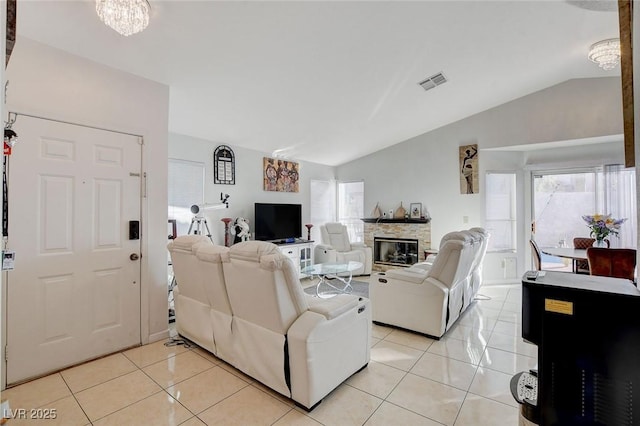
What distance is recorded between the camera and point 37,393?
2301 millimetres

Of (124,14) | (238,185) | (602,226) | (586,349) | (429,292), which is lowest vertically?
(429,292)

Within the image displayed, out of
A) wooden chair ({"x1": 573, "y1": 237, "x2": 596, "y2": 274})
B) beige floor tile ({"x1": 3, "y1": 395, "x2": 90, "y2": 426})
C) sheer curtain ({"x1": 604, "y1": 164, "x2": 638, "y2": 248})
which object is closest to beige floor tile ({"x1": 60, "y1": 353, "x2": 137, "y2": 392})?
beige floor tile ({"x1": 3, "y1": 395, "x2": 90, "y2": 426})

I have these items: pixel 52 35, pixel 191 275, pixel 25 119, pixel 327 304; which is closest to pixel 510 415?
pixel 327 304

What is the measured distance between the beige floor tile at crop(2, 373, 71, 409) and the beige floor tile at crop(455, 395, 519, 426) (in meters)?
2.87

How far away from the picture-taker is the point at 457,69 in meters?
3.82

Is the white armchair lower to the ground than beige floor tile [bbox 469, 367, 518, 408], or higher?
higher

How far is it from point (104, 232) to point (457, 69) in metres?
4.33

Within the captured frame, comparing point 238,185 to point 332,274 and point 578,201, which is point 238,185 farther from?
point 578,201

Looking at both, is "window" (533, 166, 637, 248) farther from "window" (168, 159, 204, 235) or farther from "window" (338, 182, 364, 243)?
"window" (168, 159, 204, 235)

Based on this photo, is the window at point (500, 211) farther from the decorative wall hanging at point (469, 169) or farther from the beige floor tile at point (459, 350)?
the beige floor tile at point (459, 350)

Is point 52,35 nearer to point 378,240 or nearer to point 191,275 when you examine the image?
point 191,275

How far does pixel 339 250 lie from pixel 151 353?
158 inches

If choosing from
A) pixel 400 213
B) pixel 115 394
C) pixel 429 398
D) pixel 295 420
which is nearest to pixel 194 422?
pixel 295 420

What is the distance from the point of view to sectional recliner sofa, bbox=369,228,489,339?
319 cm
